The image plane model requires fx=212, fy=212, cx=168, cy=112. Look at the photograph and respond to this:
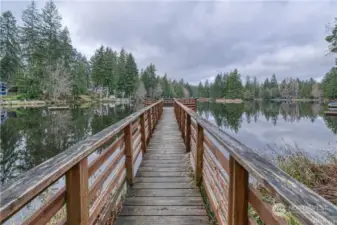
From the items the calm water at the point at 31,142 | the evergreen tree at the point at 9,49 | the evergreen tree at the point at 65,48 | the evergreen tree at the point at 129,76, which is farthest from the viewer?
the evergreen tree at the point at 129,76

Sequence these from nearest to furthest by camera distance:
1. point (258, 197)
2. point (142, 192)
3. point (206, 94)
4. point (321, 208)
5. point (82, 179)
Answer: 1. point (321, 208)
2. point (258, 197)
3. point (82, 179)
4. point (142, 192)
5. point (206, 94)

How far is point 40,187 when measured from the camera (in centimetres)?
100

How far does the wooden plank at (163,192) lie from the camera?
9.90 feet

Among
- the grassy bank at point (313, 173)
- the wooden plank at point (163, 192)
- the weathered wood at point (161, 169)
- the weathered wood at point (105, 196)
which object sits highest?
the weathered wood at point (105, 196)

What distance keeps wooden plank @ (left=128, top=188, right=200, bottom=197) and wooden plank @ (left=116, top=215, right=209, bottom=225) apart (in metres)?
0.54

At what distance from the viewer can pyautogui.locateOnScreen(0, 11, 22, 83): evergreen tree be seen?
113 ft

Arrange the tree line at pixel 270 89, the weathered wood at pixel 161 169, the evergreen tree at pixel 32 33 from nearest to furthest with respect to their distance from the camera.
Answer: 1. the weathered wood at pixel 161 169
2. the evergreen tree at pixel 32 33
3. the tree line at pixel 270 89

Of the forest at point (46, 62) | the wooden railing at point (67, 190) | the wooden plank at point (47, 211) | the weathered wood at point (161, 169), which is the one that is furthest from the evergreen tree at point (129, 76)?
the wooden plank at point (47, 211)

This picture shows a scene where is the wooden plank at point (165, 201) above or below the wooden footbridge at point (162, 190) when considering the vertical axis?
below

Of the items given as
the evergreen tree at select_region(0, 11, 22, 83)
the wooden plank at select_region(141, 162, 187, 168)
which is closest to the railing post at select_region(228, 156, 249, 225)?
the wooden plank at select_region(141, 162, 187, 168)

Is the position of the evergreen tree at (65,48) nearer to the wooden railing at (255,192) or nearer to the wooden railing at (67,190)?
the wooden railing at (67,190)

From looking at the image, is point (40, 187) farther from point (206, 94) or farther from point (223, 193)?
point (206, 94)

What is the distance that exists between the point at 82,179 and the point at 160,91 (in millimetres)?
54569

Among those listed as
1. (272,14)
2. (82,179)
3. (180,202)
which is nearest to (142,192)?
(180,202)
